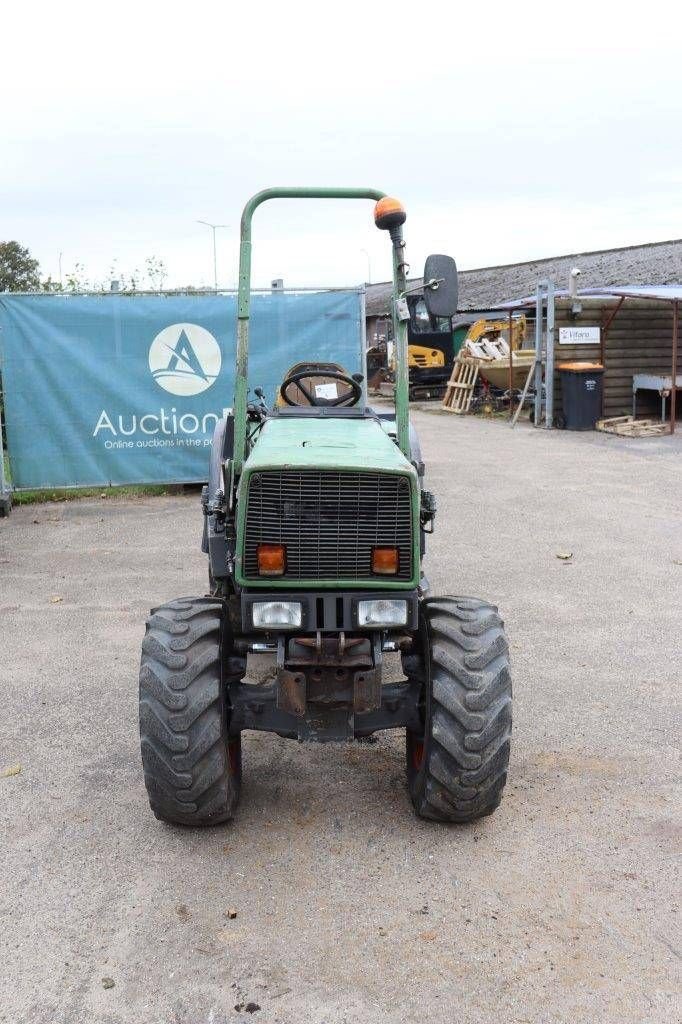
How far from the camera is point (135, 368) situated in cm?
1091

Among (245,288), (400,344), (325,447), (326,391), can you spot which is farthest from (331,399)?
(325,447)

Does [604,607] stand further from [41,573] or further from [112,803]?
[41,573]

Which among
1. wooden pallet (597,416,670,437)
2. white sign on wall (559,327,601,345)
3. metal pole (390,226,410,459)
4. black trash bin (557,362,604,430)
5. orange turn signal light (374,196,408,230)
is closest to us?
orange turn signal light (374,196,408,230)

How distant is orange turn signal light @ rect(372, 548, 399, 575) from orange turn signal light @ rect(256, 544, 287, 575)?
0.35m

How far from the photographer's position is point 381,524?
147 inches

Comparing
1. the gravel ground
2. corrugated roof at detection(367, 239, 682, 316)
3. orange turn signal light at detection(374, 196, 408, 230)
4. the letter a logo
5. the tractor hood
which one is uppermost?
corrugated roof at detection(367, 239, 682, 316)

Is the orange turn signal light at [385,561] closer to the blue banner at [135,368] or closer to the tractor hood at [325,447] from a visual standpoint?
the tractor hood at [325,447]

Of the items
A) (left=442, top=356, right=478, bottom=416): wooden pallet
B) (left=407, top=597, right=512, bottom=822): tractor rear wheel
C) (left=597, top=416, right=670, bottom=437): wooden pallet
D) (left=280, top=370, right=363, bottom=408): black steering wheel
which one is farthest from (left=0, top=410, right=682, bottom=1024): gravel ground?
(left=442, top=356, right=478, bottom=416): wooden pallet

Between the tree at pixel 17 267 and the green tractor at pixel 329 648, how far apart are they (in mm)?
28412

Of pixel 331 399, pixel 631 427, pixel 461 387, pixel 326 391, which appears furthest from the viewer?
pixel 461 387

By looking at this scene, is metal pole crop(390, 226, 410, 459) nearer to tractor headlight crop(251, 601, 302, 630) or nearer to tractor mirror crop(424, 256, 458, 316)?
tractor mirror crop(424, 256, 458, 316)

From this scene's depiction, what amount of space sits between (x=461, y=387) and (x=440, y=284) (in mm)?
19017

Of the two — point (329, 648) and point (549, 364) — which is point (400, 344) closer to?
point (329, 648)

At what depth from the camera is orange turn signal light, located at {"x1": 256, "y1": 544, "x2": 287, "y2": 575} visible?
146 inches
